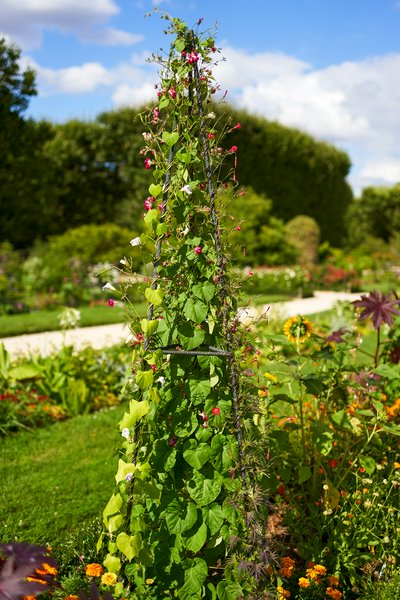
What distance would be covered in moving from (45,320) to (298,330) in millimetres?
6525

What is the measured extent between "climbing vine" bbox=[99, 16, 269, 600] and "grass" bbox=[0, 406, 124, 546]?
1.88 feet

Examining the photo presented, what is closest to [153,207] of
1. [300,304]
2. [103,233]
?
[300,304]

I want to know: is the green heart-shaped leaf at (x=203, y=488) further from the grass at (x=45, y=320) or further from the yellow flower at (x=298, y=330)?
the grass at (x=45, y=320)

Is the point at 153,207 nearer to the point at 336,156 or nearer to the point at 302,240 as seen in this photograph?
the point at 302,240

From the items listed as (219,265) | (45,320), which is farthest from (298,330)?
(45,320)

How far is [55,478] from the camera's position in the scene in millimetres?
3715

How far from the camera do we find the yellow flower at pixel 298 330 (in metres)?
3.33

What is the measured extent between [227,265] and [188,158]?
1.28 ft

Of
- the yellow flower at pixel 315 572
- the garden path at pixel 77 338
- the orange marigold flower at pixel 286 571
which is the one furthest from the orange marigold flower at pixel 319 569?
the garden path at pixel 77 338

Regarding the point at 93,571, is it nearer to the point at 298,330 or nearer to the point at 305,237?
the point at 298,330

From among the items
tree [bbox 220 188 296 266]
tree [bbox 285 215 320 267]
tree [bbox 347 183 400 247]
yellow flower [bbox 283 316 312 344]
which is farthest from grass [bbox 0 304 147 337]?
tree [bbox 347 183 400 247]

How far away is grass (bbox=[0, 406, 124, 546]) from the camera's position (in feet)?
10.2

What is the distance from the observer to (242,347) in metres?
2.16

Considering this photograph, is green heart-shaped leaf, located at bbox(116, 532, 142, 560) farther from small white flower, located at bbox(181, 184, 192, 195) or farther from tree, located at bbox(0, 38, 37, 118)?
tree, located at bbox(0, 38, 37, 118)
